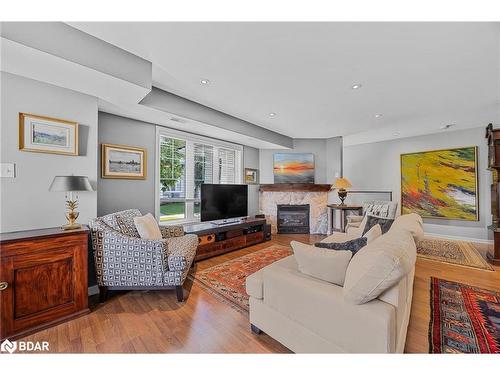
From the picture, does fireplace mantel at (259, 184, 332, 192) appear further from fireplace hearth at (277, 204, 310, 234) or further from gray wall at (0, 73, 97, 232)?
gray wall at (0, 73, 97, 232)

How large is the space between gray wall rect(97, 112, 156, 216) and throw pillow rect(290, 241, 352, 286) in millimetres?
2818

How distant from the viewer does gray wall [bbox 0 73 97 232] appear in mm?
1868

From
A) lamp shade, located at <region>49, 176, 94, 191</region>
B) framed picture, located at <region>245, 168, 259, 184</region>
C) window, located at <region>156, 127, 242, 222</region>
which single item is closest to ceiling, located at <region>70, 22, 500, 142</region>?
window, located at <region>156, 127, 242, 222</region>

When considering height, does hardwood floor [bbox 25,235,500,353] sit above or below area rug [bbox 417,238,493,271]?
below

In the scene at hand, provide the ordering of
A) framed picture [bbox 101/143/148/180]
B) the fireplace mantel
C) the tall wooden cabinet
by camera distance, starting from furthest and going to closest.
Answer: the fireplace mantel
the tall wooden cabinet
framed picture [bbox 101/143/148/180]

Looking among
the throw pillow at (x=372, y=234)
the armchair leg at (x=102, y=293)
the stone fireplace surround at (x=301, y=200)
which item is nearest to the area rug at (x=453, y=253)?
the stone fireplace surround at (x=301, y=200)

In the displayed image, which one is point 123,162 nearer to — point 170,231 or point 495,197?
point 170,231

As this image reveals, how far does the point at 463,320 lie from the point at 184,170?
417 centimetres

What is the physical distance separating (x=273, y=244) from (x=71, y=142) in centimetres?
360

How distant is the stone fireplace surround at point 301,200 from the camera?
5.40 m

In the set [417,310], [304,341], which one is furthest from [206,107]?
[417,310]

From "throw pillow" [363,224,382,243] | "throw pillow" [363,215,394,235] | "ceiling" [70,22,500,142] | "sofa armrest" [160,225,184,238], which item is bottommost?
"sofa armrest" [160,225,184,238]

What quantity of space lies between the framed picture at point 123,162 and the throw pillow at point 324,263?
2.84m

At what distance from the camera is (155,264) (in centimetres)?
214
